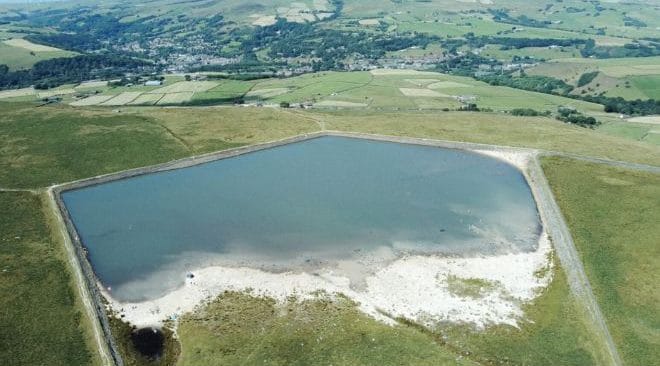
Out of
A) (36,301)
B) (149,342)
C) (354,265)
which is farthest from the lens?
(354,265)

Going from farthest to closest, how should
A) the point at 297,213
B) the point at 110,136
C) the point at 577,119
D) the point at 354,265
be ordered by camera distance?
the point at 577,119 < the point at 110,136 < the point at 297,213 < the point at 354,265

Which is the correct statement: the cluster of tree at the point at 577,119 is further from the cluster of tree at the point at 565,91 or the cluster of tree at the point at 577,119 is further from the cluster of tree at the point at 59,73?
the cluster of tree at the point at 59,73

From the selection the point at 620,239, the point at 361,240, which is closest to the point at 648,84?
the point at 620,239

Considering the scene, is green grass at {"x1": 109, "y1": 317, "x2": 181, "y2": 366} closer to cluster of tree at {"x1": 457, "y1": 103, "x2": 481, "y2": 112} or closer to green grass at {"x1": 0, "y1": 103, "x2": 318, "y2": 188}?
green grass at {"x1": 0, "y1": 103, "x2": 318, "y2": 188}

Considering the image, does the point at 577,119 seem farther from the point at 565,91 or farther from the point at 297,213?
the point at 297,213

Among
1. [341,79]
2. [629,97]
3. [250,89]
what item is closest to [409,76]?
[341,79]

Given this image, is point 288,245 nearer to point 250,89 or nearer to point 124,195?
point 124,195
